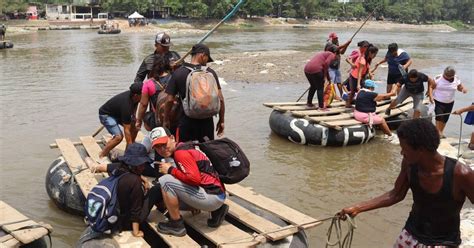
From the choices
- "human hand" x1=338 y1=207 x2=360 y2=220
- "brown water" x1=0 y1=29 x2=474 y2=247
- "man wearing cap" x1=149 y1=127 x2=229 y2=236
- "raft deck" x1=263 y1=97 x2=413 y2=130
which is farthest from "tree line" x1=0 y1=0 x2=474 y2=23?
"human hand" x1=338 y1=207 x2=360 y2=220

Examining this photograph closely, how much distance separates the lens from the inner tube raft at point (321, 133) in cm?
930

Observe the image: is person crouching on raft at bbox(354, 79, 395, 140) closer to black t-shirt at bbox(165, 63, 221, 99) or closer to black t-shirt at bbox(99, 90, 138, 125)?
black t-shirt at bbox(165, 63, 221, 99)

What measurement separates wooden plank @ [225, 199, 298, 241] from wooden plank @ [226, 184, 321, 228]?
133 mm

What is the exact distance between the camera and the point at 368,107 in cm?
969

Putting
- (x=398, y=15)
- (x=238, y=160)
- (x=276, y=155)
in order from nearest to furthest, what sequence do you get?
1. (x=238, y=160)
2. (x=276, y=155)
3. (x=398, y=15)

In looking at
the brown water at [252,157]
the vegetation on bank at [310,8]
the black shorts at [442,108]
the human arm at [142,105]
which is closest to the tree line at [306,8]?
the vegetation on bank at [310,8]

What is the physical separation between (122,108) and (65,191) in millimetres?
1270

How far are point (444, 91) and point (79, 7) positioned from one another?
82986 mm

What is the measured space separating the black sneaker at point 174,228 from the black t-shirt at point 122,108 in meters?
2.33

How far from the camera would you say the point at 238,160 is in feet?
15.3

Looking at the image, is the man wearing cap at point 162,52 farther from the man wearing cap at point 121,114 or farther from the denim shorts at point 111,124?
the denim shorts at point 111,124

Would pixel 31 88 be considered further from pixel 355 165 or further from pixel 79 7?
pixel 79 7

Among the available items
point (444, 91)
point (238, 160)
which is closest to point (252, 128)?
point (444, 91)

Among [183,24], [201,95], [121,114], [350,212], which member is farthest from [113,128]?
[183,24]
